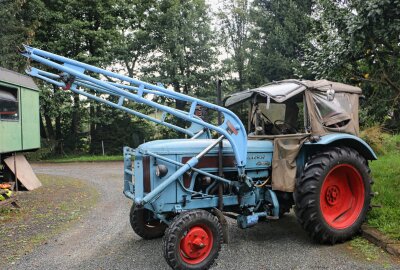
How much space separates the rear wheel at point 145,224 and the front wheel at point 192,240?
1.28 meters

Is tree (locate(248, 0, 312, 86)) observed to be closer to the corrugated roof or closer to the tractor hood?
the corrugated roof

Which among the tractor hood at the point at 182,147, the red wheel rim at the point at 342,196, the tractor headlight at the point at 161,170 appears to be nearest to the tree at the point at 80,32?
the tractor hood at the point at 182,147

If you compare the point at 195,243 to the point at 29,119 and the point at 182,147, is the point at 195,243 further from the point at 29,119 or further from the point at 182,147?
the point at 29,119

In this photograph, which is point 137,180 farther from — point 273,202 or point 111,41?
point 111,41

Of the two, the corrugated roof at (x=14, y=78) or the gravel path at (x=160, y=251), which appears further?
the corrugated roof at (x=14, y=78)

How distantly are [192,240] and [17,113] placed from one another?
7.62m

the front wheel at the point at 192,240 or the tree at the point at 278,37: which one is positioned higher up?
the tree at the point at 278,37

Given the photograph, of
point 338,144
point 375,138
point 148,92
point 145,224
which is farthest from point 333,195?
point 375,138

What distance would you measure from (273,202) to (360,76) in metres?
3.91

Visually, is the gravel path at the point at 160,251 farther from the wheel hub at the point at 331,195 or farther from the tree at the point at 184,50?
the tree at the point at 184,50

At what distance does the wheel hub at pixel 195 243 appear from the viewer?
168 inches

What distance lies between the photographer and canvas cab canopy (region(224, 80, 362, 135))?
5.16 m

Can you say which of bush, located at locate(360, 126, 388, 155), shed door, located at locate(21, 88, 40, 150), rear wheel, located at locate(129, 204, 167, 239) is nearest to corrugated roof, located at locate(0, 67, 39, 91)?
shed door, located at locate(21, 88, 40, 150)

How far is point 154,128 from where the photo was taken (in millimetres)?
22984
